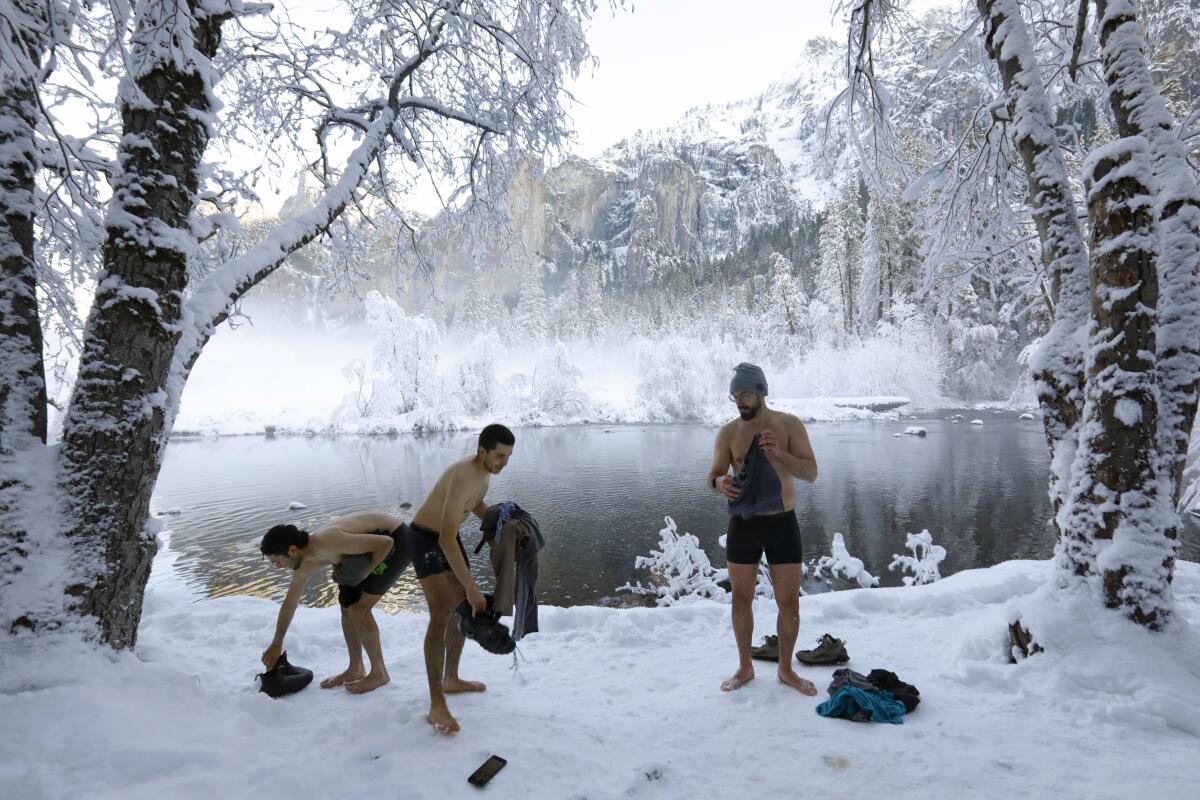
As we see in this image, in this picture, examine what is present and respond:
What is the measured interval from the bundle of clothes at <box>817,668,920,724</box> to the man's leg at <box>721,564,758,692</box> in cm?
42

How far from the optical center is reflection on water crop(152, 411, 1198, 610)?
32.6ft

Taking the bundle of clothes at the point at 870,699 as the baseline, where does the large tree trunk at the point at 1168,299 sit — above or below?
above

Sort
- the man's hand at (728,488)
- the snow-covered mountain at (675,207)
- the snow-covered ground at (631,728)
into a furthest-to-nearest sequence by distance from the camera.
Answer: the snow-covered mountain at (675,207) → the man's hand at (728,488) → the snow-covered ground at (631,728)

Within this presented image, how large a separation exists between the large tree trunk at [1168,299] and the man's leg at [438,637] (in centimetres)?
342

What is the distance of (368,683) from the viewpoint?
2.95 meters

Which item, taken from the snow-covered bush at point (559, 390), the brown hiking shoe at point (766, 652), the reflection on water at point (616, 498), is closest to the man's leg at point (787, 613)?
the brown hiking shoe at point (766, 652)

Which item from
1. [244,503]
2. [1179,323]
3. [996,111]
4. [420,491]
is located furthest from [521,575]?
[244,503]

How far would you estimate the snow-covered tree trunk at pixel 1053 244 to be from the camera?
3.11m

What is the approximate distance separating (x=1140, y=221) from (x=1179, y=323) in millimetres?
581

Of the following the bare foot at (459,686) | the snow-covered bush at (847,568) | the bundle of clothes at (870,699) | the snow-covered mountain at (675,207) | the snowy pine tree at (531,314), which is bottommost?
the snow-covered bush at (847,568)

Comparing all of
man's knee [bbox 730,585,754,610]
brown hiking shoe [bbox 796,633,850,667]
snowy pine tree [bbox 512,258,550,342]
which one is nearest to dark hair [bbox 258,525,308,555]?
man's knee [bbox 730,585,754,610]

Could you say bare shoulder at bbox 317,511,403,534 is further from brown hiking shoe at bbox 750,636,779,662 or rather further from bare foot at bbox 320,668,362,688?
brown hiking shoe at bbox 750,636,779,662

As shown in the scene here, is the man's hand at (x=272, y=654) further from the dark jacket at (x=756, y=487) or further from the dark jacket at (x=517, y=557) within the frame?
the dark jacket at (x=756, y=487)

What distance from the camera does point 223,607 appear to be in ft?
13.8
